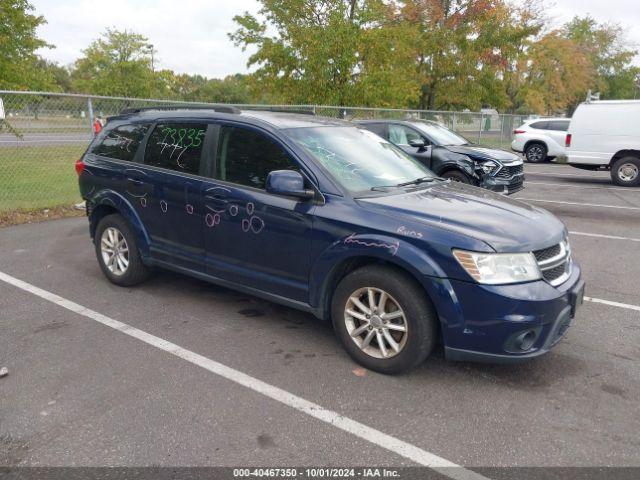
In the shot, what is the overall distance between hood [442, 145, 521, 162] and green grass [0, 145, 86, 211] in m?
6.83

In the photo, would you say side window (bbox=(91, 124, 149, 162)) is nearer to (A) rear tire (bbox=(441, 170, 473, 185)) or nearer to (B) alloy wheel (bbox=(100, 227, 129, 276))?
(B) alloy wheel (bbox=(100, 227, 129, 276))

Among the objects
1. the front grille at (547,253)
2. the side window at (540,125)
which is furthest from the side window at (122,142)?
the side window at (540,125)

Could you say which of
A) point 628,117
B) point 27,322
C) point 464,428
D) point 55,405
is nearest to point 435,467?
point 464,428

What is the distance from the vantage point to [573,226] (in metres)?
8.45

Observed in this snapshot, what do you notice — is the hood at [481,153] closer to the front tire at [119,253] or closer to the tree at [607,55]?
the front tire at [119,253]

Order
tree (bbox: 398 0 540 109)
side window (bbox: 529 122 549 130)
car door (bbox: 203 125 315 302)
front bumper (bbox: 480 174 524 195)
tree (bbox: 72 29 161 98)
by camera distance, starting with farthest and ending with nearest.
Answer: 1. tree (bbox: 72 29 161 98)
2. tree (bbox: 398 0 540 109)
3. side window (bbox: 529 122 549 130)
4. front bumper (bbox: 480 174 524 195)
5. car door (bbox: 203 125 315 302)

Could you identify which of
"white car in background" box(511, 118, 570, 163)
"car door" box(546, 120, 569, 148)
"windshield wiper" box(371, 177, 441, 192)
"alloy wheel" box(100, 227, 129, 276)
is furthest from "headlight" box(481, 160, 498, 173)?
"car door" box(546, 120, 569, 148)

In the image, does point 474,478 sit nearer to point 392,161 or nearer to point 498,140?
point 392,161

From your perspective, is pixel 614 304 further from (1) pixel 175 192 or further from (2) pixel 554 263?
(1) pixel 175 192

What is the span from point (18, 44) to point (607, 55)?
175 ft

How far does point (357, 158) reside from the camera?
4.27 metres

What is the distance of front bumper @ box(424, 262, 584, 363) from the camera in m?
3.12

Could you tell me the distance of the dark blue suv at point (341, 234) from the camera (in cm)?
321

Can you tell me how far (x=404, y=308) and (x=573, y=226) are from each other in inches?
246
